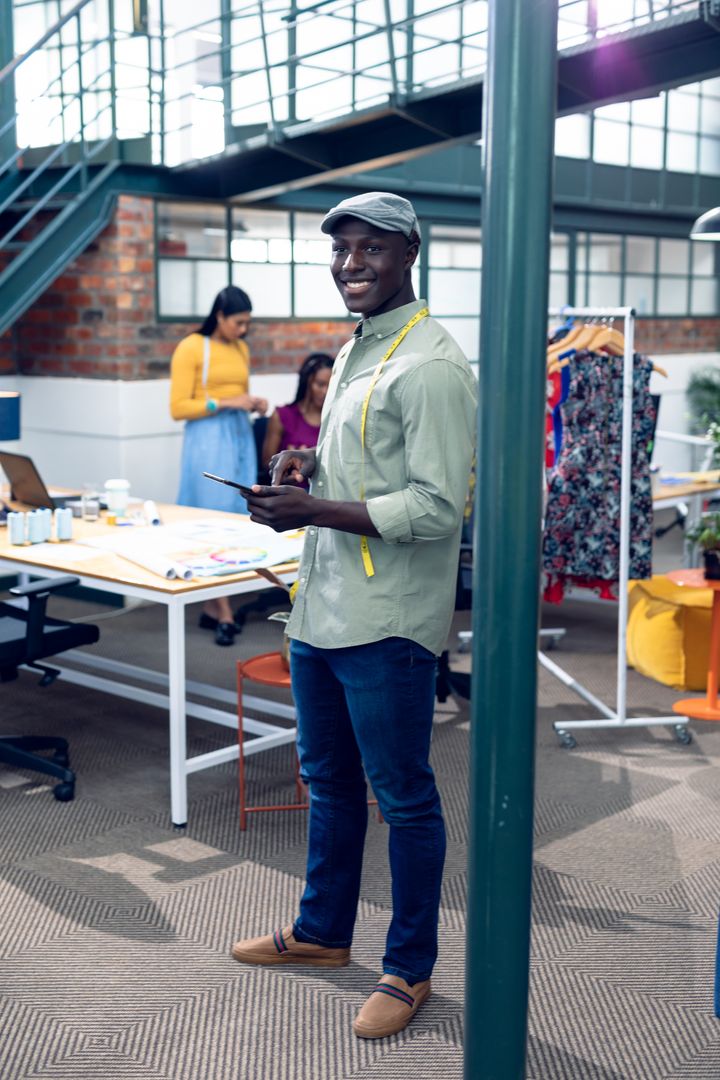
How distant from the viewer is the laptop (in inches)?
187

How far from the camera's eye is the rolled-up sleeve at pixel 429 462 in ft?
7.84

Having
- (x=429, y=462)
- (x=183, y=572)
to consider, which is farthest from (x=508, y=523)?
(x=183, y=572)

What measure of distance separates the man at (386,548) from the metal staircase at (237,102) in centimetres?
236

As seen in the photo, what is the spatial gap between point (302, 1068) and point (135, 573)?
1710mm

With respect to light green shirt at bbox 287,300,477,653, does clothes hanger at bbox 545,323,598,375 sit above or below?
above

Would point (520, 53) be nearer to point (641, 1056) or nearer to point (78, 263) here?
point (641, 1056)

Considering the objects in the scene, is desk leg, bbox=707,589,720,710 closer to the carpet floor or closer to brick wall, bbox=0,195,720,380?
the carpet floor

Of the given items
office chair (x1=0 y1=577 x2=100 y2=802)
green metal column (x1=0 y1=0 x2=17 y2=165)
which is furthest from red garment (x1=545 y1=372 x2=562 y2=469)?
green metal column (x1=0 y1=0 x2=17 y2=165)

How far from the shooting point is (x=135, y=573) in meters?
3.80

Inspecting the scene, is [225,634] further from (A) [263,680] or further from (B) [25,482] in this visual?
(A) [263,680]

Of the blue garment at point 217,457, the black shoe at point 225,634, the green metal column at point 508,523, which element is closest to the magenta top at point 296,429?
the blue garment at point 217,457

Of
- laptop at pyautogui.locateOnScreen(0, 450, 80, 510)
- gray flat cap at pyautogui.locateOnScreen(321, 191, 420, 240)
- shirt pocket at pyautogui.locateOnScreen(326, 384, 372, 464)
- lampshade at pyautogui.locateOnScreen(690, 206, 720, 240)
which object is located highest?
lampshade at pyautogui.locateOnScreen(690, 206, 720, 240)

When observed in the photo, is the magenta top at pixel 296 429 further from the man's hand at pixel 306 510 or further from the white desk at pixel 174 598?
the man's hand at pixel 306 510

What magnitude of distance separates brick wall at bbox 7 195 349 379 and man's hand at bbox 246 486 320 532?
13.7 ft
